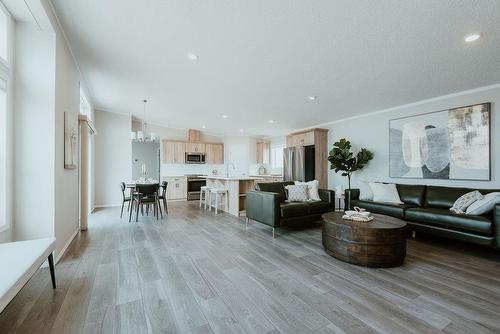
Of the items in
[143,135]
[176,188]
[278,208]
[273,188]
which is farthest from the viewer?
[176,188]

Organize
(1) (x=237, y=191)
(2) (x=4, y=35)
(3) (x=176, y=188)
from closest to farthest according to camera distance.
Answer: (2) (x=4, y=35) → (1) (x=237, y=191) → (3) (x=176, y=188)

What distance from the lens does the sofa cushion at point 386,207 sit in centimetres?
367

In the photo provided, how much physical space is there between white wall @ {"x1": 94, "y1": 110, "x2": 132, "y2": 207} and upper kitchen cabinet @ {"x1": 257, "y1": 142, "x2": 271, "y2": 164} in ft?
16.0

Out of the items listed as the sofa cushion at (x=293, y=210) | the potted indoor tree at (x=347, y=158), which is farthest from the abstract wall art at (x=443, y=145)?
the sofa cushion at (x=293, y=210)

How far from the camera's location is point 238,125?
722cm

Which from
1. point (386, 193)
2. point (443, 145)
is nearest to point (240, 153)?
point (386, 193)

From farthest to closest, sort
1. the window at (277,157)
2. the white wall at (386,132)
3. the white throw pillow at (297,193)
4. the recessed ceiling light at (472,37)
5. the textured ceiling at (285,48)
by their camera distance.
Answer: the window at (277,157)
the white throw pillow at (297,193)
the white wall at (386,132)
the recessed ceiling light at (472,37)
the textured ceiling at (285,48)

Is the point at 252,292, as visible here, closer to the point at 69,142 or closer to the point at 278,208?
the point at 278,208

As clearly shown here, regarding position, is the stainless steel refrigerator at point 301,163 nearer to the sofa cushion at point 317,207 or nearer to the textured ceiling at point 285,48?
the textured ceiling at point 285,48

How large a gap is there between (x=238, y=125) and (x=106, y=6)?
522cm

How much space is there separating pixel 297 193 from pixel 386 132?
267cm

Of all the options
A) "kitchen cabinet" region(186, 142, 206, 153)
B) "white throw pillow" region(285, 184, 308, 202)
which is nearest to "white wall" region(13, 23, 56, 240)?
"white throw pillow" region(285, 184, 308, 202)

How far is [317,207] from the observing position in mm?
4090

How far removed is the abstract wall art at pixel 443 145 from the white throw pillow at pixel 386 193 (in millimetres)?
623
